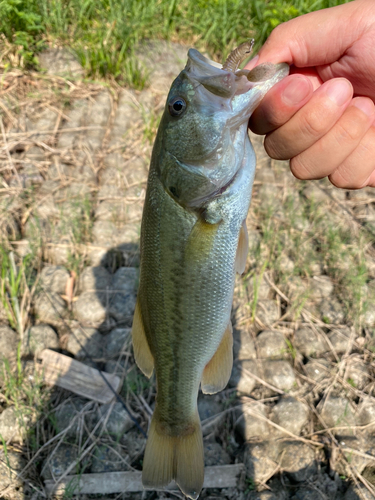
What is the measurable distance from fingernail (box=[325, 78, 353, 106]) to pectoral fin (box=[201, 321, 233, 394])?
1.15 metres

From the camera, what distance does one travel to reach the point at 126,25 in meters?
5.25

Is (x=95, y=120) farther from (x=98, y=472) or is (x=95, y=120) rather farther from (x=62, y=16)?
(x=98, y=472)

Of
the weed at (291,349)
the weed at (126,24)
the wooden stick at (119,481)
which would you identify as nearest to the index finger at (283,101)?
the weed at (291,349)

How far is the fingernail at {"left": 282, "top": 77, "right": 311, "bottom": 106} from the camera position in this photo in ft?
5.89

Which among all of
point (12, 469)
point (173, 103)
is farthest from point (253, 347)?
point (173, 103)

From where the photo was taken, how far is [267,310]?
3.57 metres

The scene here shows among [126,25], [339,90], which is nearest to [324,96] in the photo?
[339,90]

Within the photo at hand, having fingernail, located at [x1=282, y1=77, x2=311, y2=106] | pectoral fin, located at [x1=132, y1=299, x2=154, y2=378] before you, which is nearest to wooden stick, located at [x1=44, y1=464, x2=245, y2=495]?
pectoral fin, located at [x1=132, y1=299, x2=154, y2=378]

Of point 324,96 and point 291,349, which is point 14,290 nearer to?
point 291,349

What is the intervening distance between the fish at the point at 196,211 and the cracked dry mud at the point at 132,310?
1.22 meters

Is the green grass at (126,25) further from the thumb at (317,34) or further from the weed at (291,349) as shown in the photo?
the weed at (291,349)

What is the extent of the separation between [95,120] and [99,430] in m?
3.55

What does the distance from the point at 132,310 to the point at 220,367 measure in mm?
1544

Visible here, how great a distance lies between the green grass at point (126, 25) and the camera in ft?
16.9
